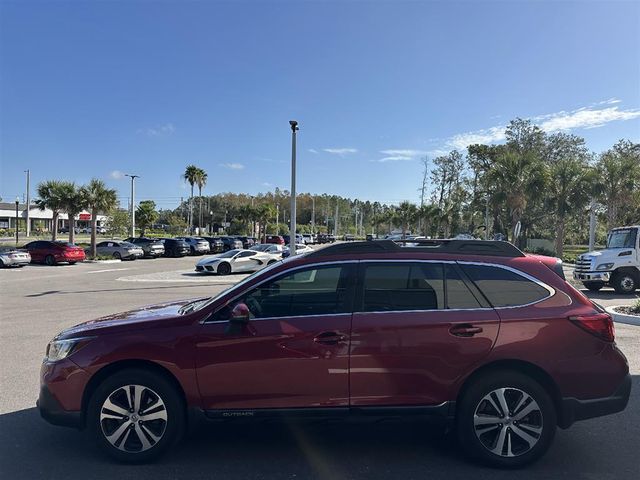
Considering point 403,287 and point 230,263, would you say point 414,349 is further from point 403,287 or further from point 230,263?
point 230,263

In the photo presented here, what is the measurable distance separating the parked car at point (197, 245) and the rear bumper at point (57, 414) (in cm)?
3910

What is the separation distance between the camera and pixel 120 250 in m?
36.3

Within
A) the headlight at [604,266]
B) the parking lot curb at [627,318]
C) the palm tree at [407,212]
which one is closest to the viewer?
the parking lot curb at [627,318]

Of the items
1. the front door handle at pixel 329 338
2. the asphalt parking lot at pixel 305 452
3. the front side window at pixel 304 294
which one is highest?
the front side window at pixel 304 294

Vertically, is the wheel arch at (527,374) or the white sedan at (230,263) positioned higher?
the wheel arch at (527,374)

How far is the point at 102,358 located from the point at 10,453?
1.22 meters

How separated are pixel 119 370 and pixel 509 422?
10.3ft

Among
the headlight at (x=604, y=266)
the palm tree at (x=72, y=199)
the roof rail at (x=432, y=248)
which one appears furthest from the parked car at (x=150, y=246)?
the roof rail at (x=432, y=248)

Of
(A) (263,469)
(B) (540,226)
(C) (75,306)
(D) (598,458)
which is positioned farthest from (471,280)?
(B) (540,226)

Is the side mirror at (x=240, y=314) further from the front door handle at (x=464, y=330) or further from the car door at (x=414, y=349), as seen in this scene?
the front door handle at (x=464, y=330)

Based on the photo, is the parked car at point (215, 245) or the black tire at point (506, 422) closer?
the black tire at point (506, 422)

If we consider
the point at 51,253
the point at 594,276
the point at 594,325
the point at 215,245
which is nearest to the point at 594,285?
the point at 594,276

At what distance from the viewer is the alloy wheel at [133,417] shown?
3.87m

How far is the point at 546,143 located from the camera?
205 feet
